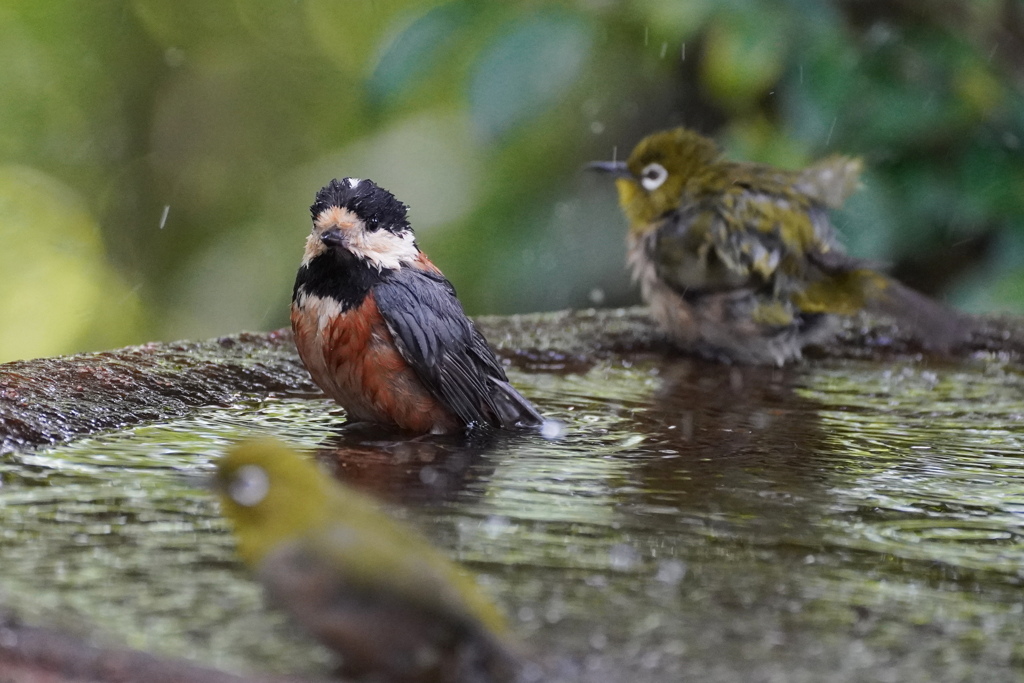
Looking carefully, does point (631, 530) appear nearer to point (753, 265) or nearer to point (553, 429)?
point (553, 429)

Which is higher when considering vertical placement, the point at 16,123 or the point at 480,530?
the point at 16,123

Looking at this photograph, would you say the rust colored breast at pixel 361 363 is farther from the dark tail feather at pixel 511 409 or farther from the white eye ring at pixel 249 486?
the white eye ring at pixel 249 486

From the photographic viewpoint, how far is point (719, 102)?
5.80m

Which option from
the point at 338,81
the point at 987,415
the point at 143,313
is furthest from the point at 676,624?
the point at 338,81

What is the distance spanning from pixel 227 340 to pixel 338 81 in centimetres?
555

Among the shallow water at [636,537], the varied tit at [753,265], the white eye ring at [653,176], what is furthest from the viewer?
the white eye ring at [653,176]

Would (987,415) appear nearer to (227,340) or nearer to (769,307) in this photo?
(769,307)

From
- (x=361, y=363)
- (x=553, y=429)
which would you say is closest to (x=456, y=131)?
(x=361, y=363)

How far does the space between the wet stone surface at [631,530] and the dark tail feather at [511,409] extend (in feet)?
0.31

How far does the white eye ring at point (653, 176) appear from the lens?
5230mm

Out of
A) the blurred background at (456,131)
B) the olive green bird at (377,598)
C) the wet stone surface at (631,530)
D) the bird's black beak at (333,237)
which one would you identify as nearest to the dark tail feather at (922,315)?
the wet stone surface at (631,530)

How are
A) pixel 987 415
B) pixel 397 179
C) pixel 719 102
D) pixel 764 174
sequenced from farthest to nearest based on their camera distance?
pixel 397 179 < pixel 719 102 < pixel 764 174 < pixel 987 415

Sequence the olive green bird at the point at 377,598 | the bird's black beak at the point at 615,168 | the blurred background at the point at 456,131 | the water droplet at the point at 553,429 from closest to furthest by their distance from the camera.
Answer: the olive green bird at the point at 377,598
the water droplet at the point at 553,429
the blurred background at the point at 456,131
the bird's black beak at the point at 615,168

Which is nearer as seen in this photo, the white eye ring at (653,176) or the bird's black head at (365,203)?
the bird's black head at (365,203)
